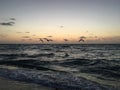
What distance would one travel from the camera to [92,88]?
10.6 m

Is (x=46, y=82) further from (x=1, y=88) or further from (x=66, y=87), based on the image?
(x=1, y=88)

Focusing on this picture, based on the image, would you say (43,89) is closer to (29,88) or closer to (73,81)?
(29,88)

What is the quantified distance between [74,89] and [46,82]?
2.19 m

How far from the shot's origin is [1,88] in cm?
930


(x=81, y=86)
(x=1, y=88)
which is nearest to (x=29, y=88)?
(x=1, y=88)

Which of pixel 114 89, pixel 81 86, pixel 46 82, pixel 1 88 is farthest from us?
pixel 46 82

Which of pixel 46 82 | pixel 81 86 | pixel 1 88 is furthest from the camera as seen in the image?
pixel 46 82

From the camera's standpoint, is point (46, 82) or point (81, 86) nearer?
point (81, 86)

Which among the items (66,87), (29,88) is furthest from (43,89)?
(66,87)

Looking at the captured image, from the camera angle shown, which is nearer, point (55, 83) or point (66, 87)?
point (66, 87)

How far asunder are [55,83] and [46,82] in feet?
1.99

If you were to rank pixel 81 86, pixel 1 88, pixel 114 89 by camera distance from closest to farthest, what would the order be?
pixel 1 88 < pixel 114 89 < pixel 81 86

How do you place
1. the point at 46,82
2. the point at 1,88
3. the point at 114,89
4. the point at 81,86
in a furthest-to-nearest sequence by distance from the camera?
the point at 46,82
the point at 81,86
the point at 114,89
the point at 1,88

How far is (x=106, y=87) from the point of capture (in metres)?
10.7
